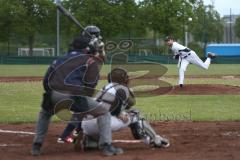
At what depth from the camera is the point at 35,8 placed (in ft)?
172

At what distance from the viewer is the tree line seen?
49844mm

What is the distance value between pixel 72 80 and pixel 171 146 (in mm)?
1869

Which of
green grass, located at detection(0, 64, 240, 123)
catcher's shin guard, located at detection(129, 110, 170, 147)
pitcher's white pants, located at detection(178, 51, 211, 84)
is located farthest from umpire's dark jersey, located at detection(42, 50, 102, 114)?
pitcher's white pants, located at detection(178, 51, 211, 84)

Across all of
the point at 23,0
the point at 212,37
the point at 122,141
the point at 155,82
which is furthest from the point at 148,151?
the point at 212,37

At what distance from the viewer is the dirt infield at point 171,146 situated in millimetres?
7320

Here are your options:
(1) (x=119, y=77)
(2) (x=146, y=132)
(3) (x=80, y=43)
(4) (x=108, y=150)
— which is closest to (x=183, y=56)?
(2) (x=146, y=132)

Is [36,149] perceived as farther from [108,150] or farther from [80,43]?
[80,43]

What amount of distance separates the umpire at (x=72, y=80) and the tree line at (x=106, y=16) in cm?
4167

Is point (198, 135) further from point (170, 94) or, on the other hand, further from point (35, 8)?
point (35, 8)

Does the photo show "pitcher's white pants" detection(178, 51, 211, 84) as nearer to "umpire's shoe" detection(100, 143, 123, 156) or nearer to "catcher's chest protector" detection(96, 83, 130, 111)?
"catcher's chest protector" detection(96, 83, 130, 111)

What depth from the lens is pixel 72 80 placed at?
23.9ft

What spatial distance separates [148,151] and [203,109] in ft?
19.5

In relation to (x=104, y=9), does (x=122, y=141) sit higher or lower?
lower

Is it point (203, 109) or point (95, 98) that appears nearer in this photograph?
point (95, 98)
